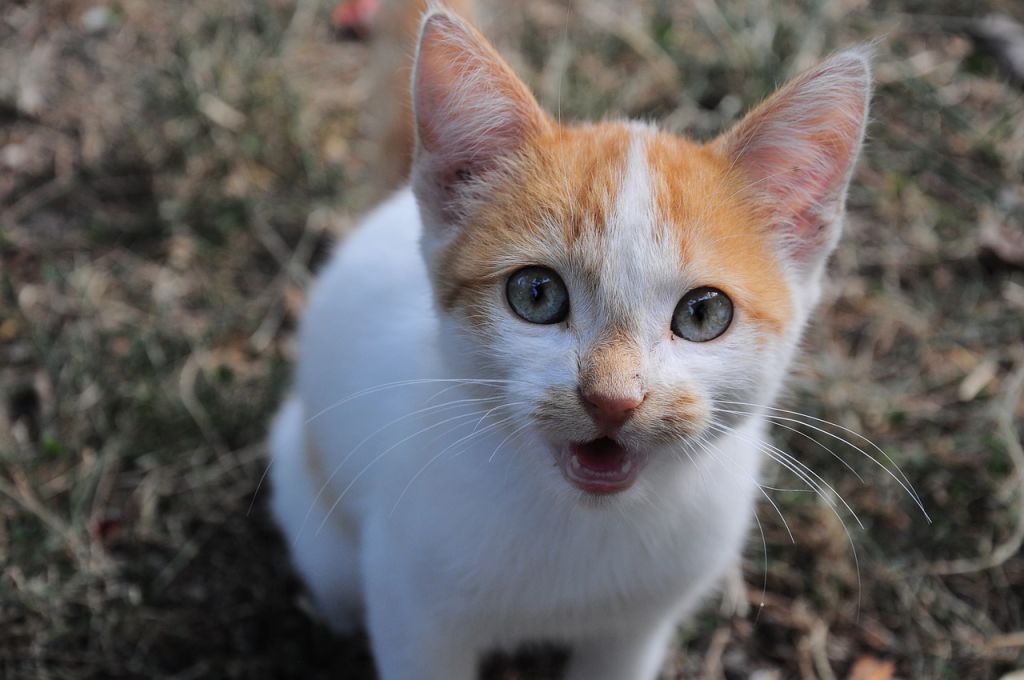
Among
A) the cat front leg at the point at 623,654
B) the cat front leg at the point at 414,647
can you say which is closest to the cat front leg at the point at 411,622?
the cat front leg at the point at 414,647

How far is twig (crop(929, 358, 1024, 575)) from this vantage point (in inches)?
98.7

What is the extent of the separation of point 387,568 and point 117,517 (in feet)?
3.63

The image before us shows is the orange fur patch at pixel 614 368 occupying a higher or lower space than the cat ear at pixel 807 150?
lower

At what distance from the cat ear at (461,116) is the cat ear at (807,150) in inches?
14.3

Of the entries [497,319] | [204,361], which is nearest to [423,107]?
[497,319]

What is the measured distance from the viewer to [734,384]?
5.13ft

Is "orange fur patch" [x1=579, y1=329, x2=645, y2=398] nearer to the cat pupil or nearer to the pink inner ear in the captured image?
the cat pupil

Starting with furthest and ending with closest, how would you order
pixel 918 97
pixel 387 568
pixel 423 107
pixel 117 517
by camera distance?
1. pixel 918 97
2. pixel 117 517
3. pixel 387 568
4. pixel 423 107

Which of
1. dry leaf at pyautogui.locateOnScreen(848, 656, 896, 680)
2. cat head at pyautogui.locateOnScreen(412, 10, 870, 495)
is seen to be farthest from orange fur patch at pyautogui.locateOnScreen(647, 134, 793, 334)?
dry leaf at pyautogui.locateOnScreen(848, 656, 896, 680)

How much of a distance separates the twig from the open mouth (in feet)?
4.37

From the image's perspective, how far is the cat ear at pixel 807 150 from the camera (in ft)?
5.24

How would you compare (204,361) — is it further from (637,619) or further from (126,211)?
(637,619)

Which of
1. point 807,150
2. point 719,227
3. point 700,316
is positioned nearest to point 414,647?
point 700,316

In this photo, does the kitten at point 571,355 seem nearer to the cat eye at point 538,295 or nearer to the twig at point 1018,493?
the cat eye at point 538,295
